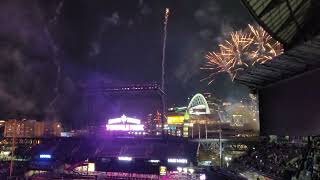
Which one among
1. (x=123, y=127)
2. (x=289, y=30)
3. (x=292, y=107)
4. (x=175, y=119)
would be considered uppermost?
(x=289, y=30)

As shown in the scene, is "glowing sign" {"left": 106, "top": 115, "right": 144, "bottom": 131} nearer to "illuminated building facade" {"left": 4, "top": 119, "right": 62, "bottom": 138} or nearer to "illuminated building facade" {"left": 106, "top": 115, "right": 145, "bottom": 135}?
"illuminated building facade" {"left": 106, "top": 115, "right": 145, "bottom": 135}

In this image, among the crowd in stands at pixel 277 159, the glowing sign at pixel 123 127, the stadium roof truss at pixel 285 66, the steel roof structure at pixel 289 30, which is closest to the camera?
the stadium roof truss at pixel 285 66

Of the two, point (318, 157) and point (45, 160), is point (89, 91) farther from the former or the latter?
point (318, 157)

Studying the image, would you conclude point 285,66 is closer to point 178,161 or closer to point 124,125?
point 178,161

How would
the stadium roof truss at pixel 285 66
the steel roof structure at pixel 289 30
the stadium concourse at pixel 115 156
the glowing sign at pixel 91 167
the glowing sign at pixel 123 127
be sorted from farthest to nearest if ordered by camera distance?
1. the glowing sign at pixel 123 127
2. the glowing sign at pixel 91 167
3. the stadium concourse at pixel 115 156
4. the steel roof structure at pixel 289 30
5. the stadium roof truss at pixel 285 66

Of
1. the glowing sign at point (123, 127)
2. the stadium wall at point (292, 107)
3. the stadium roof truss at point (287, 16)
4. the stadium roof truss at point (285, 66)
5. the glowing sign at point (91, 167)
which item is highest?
the stadium roof truss at point (287, 16)

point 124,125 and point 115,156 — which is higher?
point 124,125

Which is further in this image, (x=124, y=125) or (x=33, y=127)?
(x=33, y=127)

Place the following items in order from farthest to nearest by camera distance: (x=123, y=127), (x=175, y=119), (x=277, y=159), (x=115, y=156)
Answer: (x=175, y=119) → (x=123, y=127) → (x=115, y=156) → (x=277, y=159)

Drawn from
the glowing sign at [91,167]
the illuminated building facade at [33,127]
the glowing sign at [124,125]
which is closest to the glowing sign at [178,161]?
the glowing sign at [91,167]

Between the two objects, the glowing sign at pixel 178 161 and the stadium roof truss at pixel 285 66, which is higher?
the stadium roof truss at pixel 285 66

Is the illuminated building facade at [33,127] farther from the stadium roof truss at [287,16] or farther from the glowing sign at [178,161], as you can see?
the stadium roof truss at [287,16]

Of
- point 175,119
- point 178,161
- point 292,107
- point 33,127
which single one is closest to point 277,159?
point 292,107

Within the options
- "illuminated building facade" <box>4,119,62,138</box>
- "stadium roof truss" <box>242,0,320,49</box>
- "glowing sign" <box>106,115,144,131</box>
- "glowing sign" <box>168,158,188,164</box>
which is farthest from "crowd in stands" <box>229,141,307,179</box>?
"illuminated building facade" <box>4,119,62,138</box>
